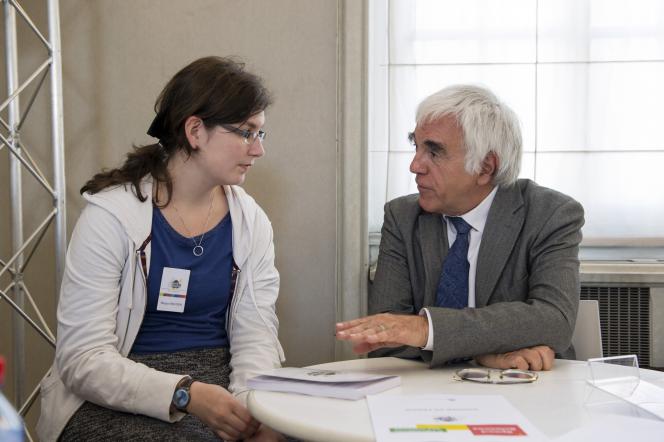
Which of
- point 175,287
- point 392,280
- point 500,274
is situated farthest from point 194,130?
point 500,274

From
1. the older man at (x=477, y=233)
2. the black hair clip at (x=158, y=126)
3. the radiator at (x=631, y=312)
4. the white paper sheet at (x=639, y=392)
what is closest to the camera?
the white paper sheet at (x=639, y=392)

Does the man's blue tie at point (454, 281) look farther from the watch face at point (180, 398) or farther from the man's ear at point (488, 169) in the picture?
the watch face at point (180, 398)

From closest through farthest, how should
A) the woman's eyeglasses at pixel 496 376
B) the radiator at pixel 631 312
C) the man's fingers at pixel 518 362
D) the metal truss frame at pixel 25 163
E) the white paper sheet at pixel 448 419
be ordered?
the white paper sheet at pixel 448 419 < the woman's eyeglasses at pixel 496 376 < the man's fingers at pixel 518 362 < the metal truss frame at pixel 25 163 < the radiator at pixel 631 312

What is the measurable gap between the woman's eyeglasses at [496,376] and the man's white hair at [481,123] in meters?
0.68

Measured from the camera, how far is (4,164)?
3.29 metres

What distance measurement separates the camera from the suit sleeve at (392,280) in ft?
7.22

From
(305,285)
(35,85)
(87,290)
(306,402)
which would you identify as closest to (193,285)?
(87,290)

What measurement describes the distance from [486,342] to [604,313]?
1325 millimetres

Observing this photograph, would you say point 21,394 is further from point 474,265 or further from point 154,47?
point 474,265

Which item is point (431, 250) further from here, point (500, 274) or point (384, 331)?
point (384, 331)

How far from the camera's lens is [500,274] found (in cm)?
212

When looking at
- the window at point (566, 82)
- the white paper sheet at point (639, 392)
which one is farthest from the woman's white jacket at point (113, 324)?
the window at point (566, 82)

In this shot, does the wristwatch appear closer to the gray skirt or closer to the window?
the gray skirt

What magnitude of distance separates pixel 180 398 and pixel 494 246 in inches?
36.6
